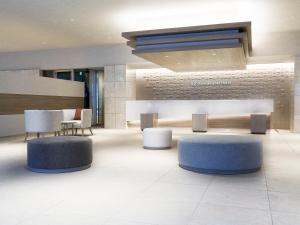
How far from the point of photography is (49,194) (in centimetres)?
394

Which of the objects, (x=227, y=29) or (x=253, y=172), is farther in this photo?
(x=227, y=29)

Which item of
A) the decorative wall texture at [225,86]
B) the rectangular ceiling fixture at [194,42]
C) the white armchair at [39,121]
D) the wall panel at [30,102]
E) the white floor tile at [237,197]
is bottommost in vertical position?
the white floor tile at [237,197]

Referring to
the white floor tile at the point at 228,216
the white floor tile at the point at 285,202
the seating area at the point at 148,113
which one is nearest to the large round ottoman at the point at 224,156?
the seating area at the point at 148,113

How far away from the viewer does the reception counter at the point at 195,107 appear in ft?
42.2

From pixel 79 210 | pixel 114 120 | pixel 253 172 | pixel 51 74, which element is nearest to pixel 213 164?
pixel 253 172

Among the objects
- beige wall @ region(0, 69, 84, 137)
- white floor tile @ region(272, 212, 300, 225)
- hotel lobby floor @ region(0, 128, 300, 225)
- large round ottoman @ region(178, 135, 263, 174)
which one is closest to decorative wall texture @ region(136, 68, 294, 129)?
beige wall @ region(0, 69, 84, 137)

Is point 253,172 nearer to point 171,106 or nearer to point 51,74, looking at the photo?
point 171,106

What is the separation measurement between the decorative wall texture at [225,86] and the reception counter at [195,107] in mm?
1419

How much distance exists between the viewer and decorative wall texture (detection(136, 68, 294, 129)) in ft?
46.5

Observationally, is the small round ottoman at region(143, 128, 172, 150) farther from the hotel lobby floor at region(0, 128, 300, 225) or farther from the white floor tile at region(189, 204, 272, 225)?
the white floor tile at region(189, 204, 272, 225)

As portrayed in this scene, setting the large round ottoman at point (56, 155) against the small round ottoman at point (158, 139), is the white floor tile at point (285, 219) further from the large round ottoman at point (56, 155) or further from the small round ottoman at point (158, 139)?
the small round ottoman at point (158, 139)

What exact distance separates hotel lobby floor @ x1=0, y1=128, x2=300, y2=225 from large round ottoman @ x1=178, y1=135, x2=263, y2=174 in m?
0.17

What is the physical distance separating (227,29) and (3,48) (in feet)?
37.8

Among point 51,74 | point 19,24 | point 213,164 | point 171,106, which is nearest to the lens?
point 213,164
